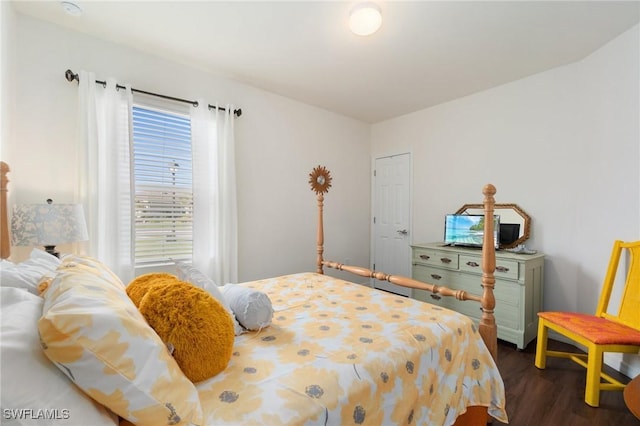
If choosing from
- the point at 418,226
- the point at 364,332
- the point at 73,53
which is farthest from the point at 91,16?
the point at 418,226

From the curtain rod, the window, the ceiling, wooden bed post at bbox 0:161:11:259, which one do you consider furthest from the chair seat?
wooden bed post at bbox 0:161:11:259

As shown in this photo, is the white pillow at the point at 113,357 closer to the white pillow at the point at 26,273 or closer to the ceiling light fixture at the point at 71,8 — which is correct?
the white pillow at the point at 26,273

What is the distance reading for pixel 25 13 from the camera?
207 centimetres

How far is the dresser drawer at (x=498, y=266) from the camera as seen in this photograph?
257 cm

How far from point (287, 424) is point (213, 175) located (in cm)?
250

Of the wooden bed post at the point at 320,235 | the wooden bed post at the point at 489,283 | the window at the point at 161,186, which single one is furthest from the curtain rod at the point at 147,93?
the wooden bed post at the point at 489,283

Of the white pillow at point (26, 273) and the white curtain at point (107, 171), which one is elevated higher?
the white curtain at point (107, 171)

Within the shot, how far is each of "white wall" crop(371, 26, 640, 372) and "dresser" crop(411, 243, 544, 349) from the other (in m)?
0.33

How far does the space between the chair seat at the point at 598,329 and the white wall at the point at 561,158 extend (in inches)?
23.8

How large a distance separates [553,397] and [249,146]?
3.39 meters

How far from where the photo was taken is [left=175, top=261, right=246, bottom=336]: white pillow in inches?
51.3

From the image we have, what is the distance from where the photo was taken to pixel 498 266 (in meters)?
2.67

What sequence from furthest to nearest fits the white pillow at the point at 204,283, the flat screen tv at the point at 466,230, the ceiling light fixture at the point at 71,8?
1. the flat screen tv at the point at 466,230
2. the ceiling light fixture at the point at 71,8
3. the white pillow at the point at 204,283

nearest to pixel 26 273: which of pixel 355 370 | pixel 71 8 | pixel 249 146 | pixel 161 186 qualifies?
pixel 355 370
